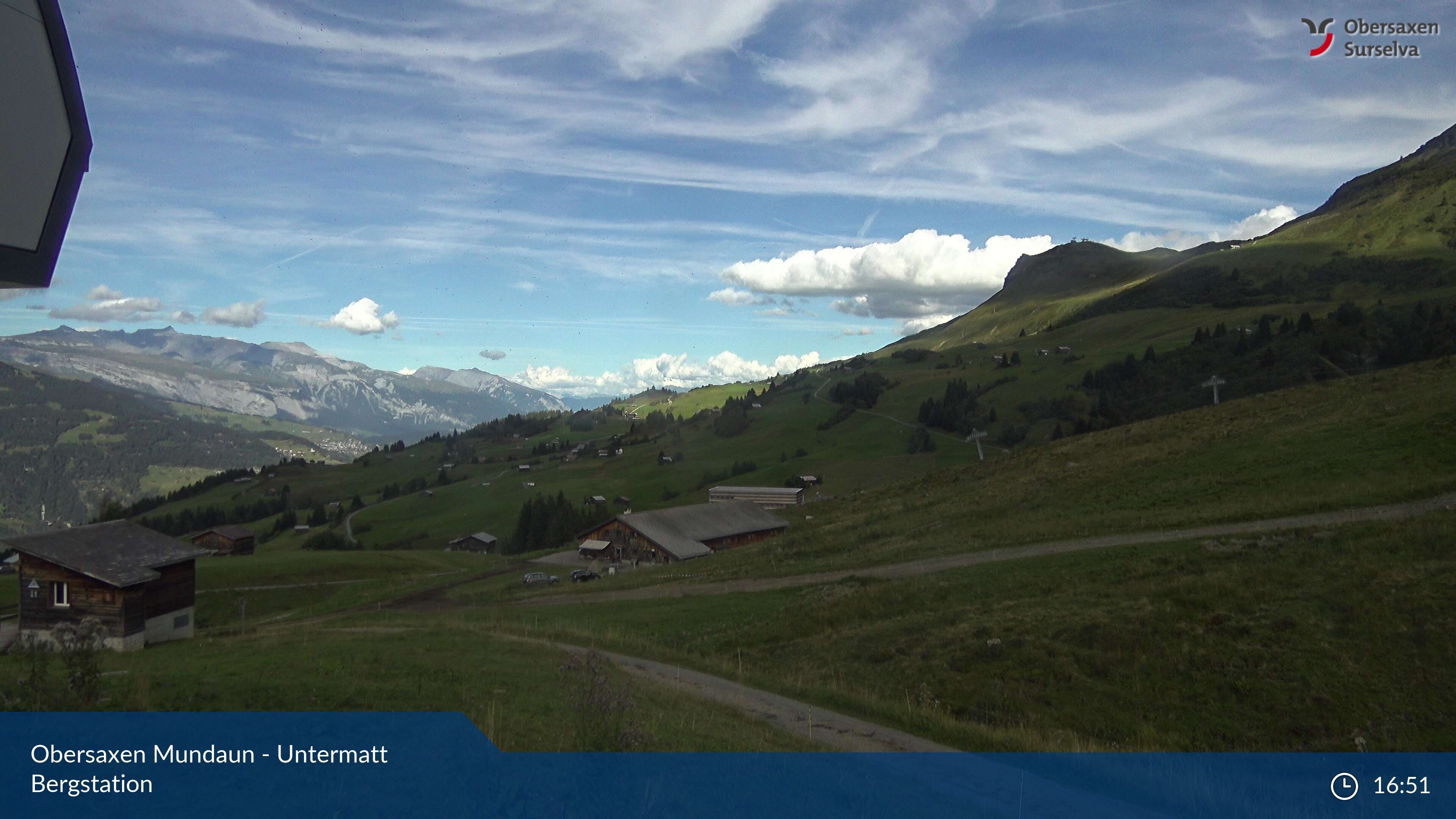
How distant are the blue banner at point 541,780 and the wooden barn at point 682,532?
2369 inches

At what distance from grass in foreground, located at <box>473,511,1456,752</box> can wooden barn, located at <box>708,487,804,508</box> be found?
76.7 meters

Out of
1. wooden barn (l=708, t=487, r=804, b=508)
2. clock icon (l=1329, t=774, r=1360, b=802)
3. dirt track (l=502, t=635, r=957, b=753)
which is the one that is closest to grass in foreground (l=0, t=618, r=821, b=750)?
dirt track (l=502, t=635, r=957, b=753)

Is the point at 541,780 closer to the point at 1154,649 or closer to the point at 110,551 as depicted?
the point at 1154,649

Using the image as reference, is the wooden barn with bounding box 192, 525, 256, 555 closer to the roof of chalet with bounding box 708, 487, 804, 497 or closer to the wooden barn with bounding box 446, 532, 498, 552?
the wooden barn with bounding box 446, 532, 498, 552

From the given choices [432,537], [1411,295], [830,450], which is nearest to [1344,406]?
[830,450]

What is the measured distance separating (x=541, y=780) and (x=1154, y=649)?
16829 mm

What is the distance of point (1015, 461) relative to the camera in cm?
6100

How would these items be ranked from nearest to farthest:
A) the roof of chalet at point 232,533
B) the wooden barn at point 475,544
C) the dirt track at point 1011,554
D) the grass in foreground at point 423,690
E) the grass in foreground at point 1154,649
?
1. the grass in foreground at point 423,690
2. the grass in foreground at point 1154,649
3. the dirt track at point 1011,554
4. the roof of chalet at point 232,533
5. the wooden barn at point 475,544

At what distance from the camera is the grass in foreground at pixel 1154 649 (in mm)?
15320

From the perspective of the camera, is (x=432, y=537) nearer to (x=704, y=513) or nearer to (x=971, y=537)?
(x=704, y=513)

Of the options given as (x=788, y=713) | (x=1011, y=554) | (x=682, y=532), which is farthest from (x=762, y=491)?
(x=788, y=713)

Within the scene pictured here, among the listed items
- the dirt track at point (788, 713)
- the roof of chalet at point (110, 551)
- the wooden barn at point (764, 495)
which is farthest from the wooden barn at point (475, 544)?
the dirt track at point (788, 713)

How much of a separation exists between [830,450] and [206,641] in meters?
122

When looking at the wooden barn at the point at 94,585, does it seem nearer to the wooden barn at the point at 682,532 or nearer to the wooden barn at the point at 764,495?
the wooden barn at the point at 682,532
